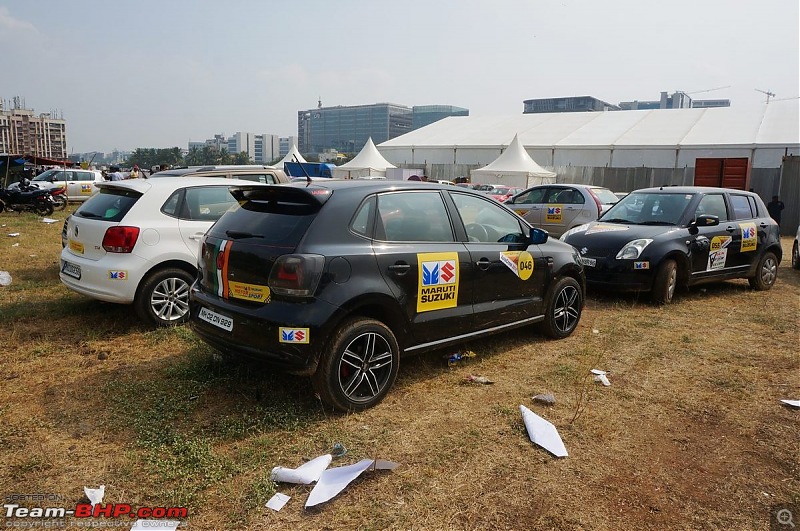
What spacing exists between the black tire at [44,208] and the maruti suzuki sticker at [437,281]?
685 inches

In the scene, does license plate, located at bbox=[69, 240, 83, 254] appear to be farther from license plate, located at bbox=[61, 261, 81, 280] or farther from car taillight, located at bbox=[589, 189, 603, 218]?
car taillight, located at bbox=[589, 189, 603, 218]

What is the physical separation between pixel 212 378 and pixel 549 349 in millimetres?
3179

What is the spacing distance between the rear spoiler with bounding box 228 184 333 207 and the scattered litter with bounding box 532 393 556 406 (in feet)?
7.23

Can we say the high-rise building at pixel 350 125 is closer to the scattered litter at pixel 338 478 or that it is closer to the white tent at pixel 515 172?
the white tent at pixel 515 172

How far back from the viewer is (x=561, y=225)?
1280 cm

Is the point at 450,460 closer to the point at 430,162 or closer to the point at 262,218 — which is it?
the point at 262,218

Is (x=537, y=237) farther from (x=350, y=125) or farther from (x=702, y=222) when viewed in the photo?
(x=350, y=125)

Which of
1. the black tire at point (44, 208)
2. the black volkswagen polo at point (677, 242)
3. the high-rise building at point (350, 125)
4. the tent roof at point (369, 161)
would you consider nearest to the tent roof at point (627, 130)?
the tent roof at point (369, 161)

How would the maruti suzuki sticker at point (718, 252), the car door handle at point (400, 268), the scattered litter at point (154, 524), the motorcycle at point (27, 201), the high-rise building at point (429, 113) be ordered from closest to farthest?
1. the scattered litter at point (154, 524)
2. the car door handle at point (400, 268)
3. the maruti suzuki sticker at point (718, 252)
4. the motorcycle at point (27, 201)
5. the high-rise building at point (429, 113)

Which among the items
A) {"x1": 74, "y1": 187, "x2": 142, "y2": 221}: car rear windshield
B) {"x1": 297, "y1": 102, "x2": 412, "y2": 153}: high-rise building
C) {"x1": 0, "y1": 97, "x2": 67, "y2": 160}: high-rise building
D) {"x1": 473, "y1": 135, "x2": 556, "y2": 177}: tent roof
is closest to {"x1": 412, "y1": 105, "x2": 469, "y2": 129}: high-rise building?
{"x1": 297, "y1": 102, "x2": 412, "y2": 153}: high-rise building

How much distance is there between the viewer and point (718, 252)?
8.22 metres

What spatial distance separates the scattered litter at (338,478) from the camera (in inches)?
119

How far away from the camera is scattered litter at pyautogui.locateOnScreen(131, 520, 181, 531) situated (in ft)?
9.21

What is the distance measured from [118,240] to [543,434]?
4.43 metres
